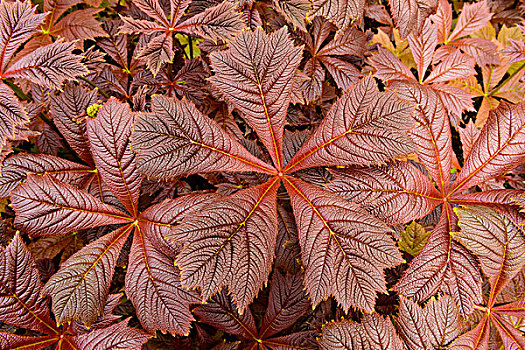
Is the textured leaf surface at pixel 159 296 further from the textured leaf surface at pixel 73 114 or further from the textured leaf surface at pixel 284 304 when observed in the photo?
the textured leaf surface at pixel 73 114

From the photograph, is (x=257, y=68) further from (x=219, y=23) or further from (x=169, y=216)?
(x=169, y=216)

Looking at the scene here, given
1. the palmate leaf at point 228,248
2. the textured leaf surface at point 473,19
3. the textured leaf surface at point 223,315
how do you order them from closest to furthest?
1. the palmate leaf at point 228,248
2. the textured leaf surface at point 223,315
3. the textured leaf surface at point 473,19

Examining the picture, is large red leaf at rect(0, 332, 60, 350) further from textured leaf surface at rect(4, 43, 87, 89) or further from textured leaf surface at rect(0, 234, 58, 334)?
textured leaf surface at rect(4, 43, 87, 89)

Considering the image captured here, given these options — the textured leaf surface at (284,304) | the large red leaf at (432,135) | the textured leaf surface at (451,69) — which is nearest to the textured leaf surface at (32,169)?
the textured leaf surface at (284,304)

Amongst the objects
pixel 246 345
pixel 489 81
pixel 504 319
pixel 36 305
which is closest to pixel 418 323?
pixel 504 319

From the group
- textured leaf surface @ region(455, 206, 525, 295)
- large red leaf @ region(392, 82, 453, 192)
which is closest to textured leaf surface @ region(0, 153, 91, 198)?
large red leaf @ region(392, 82, 453, 192)

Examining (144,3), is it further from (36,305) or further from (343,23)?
(36,305)

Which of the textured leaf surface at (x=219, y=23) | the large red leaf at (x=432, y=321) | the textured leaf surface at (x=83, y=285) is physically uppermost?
the textured leaf surface at (x=219, y=23)
